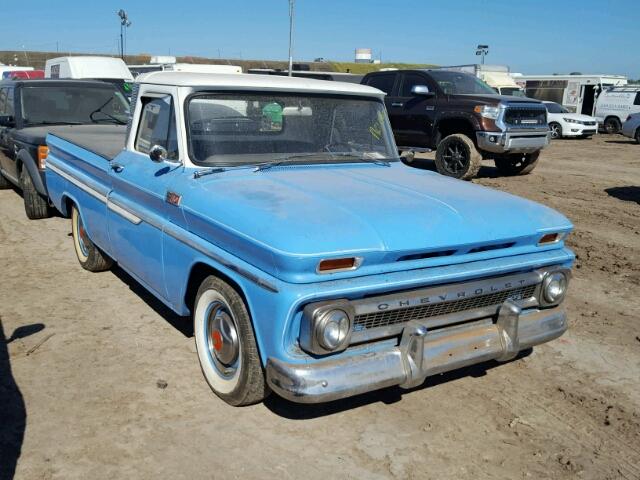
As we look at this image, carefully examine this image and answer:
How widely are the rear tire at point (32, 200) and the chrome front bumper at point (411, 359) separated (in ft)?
19.5

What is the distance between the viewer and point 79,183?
18.0 ft

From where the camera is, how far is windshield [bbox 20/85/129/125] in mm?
8398

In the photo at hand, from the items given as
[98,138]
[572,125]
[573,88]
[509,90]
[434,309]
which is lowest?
[434,309]

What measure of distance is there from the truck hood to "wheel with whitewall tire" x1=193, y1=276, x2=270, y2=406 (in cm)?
31

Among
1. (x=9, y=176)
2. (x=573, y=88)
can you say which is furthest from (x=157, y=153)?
(x=573, y=88)

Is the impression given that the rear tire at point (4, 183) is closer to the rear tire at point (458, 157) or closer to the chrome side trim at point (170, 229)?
the chrome side trim at point (170, 229)

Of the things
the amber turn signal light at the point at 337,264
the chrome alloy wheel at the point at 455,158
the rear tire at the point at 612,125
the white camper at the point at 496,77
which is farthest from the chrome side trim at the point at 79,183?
the rear tire at the point at 612,125

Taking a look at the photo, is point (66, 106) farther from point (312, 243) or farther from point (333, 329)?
point (333, 329)

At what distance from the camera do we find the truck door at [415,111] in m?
12.0

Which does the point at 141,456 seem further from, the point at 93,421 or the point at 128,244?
the point at 128,244

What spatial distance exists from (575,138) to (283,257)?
23.6 m

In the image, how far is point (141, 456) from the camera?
306 cm

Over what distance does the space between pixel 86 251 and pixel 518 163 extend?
9669 millimetres

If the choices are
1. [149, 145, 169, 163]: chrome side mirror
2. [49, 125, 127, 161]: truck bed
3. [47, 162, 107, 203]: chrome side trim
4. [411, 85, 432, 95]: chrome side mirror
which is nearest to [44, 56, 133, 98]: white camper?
[411, 85, 432, 95]: chrome side mirror
